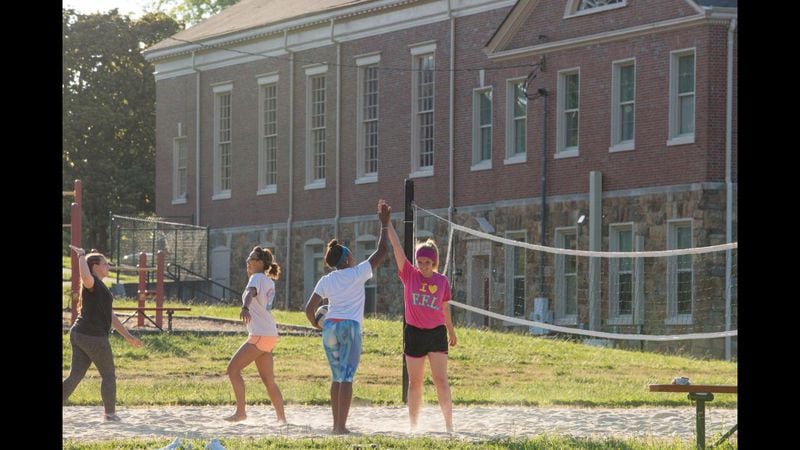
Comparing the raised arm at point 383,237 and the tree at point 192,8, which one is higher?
the tree at point 192,8

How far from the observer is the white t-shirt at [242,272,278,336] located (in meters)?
16.8

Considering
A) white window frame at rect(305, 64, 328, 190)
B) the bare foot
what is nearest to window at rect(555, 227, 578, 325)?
white window frame at rect(305, 64, 328, 190)

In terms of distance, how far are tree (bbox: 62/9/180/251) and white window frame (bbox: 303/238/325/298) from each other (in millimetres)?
19019

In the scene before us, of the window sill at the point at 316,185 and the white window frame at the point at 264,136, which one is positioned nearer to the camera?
the window sill at the point at 316,185

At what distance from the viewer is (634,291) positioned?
36.2 metres

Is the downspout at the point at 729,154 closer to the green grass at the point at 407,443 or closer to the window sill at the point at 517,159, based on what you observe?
the window sill at the point at 517,159

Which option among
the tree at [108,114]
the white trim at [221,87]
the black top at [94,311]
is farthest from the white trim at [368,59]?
the black top at [94,311]

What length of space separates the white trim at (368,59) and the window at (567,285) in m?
→ 9.76

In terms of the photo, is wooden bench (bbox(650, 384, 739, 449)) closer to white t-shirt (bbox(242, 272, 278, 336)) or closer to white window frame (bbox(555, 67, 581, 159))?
white t-shirt (bbox(242, 272, 278, 336))

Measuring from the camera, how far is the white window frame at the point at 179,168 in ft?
182

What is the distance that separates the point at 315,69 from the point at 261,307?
108ft

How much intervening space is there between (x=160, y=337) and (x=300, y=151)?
62.6 ft

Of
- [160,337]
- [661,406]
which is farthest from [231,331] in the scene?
[661,406]
